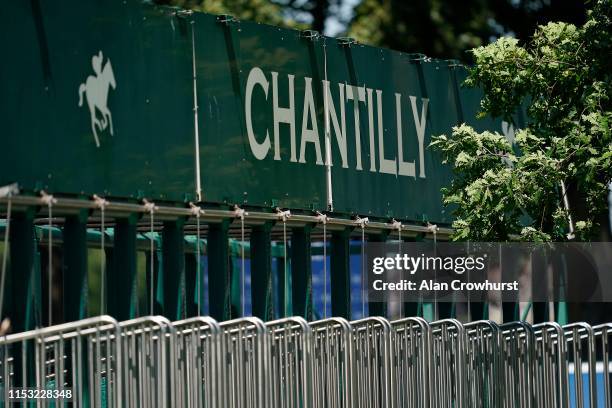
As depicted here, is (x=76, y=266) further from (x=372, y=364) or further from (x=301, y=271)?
(x=301, y=271)

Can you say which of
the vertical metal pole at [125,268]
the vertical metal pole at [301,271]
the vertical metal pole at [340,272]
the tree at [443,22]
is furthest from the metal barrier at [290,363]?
the tree at [443,22]

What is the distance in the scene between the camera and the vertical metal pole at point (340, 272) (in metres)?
19.0

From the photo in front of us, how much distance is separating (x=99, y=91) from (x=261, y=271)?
138 inches

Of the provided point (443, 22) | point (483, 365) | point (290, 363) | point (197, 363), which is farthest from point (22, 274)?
point (443, 22)

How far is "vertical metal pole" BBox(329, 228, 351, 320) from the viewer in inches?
750

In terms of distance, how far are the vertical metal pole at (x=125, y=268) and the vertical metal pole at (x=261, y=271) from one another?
2.20 m

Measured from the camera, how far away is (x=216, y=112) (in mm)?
16438

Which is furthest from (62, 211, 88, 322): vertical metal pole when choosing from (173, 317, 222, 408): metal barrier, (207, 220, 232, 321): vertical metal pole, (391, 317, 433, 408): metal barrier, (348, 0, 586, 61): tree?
(348, 0, 586, 61): tree

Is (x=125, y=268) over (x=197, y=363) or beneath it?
over

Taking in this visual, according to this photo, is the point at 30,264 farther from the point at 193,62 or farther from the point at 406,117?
the point at 406,117

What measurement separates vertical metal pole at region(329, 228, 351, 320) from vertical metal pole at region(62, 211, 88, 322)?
4663 millimetres

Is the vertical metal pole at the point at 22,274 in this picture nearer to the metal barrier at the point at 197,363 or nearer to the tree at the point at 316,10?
the metal barrier at the point at 197,363

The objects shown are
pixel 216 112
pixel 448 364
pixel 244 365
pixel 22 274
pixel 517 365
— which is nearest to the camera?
pixel 244 365

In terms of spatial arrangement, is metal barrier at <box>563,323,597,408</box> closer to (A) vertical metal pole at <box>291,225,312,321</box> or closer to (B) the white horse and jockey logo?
(A) vertical metal pole at <box>291,225,312,321</box>
